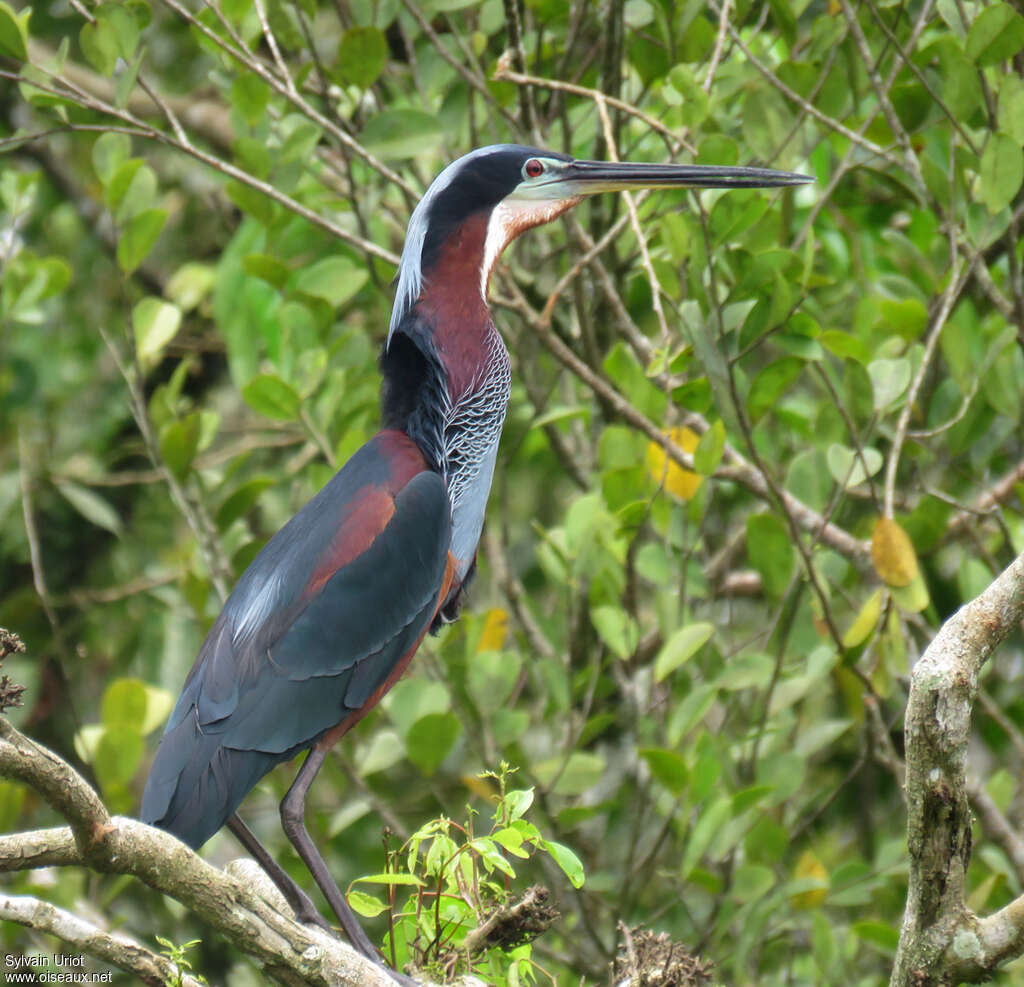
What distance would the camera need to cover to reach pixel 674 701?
4.68 meters

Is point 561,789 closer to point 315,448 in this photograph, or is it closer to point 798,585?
point 798,585

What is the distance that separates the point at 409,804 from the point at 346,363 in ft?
5.57

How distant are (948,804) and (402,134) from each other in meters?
2.63

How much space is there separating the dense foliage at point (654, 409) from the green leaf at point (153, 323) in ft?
0.05

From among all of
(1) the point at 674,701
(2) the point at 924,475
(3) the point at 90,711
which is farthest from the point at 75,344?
(2) the point at 924,475

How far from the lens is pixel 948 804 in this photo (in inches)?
95.5

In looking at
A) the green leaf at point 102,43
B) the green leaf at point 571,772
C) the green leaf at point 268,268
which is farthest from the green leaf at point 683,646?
the green leaf at point 102,43

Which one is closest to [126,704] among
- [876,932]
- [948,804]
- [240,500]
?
[240,500]

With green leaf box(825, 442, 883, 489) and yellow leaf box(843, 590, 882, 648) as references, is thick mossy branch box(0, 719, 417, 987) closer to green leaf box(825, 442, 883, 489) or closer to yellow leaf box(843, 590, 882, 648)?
yellow leaf box(843, 590, 882, 648)

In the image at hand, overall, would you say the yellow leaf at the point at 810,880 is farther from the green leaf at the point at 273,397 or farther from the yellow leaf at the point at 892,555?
the green leaf at the point at 273,397

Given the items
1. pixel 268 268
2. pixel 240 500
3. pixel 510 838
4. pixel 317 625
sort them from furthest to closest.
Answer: pixel 240 500 → pixel 268 268 → pixel 317 625 → pixel 510 838

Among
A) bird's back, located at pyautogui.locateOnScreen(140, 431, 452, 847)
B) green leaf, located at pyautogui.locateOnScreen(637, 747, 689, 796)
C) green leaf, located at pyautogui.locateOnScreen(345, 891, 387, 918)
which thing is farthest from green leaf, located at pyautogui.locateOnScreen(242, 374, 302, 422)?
green leaf, located at pyautogui.locateOnScreen(345, 891, 387, 918)

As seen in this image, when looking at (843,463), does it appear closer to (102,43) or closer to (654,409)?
(654,409)

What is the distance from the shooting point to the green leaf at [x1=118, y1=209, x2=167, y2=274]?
438 centimetres
